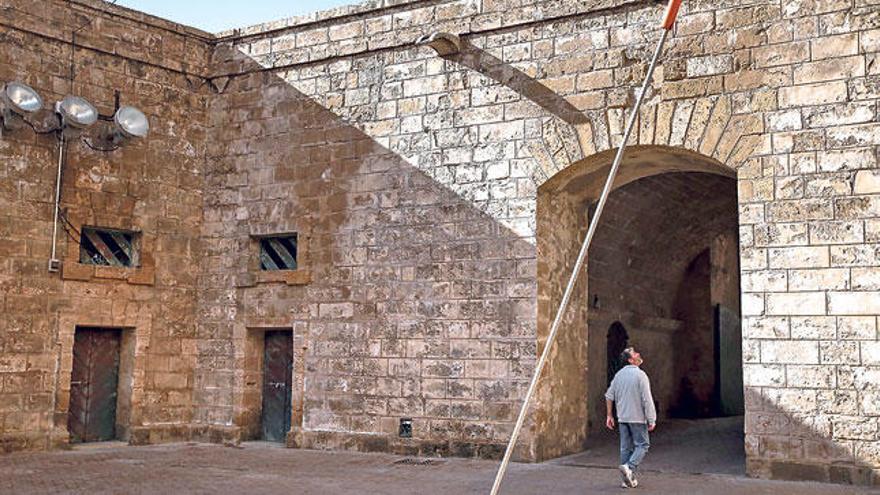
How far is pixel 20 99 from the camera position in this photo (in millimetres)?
9906

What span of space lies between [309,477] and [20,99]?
5.08 meters

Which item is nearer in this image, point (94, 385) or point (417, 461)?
point (417, 461)

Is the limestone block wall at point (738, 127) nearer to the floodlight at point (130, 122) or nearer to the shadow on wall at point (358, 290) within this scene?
the shadow on wall at point (358, 290)

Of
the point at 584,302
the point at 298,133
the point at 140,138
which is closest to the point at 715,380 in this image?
the point at 584,302

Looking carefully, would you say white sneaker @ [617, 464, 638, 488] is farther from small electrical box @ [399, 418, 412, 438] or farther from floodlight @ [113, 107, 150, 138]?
floodlight @ [113, 107, 150, 138]

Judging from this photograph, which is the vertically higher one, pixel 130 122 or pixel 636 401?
pixel 130 122

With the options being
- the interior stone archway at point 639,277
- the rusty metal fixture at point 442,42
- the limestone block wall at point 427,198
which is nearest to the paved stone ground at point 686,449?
the interior stone archway at point 639,277

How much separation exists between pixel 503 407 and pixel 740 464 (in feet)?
7.69

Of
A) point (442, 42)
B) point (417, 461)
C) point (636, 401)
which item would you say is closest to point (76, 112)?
point (442, 42)

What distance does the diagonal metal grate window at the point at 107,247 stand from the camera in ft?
35.4

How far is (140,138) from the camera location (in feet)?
36.8

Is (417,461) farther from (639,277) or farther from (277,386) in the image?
(639,277)

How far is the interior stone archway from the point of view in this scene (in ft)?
31.4

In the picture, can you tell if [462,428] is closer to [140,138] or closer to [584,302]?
[584,302]
